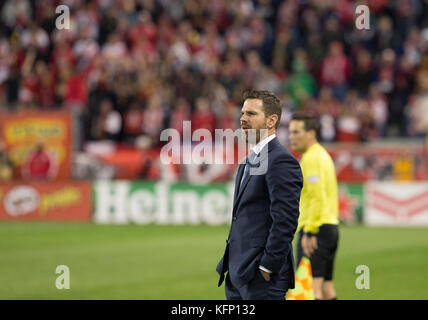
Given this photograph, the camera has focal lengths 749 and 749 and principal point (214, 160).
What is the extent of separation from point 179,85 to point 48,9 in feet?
19.1

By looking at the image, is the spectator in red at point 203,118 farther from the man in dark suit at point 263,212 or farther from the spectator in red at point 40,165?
the man in dark suit at point 263,212

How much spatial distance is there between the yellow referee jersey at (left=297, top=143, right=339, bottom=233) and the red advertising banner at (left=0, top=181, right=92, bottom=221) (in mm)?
11675

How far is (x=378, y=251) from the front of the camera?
13.9 metres

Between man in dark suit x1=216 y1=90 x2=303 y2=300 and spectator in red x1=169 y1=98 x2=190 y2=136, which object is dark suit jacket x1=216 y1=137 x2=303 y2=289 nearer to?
man in dark suit x1=216 y1=90 x2=303 y2=300

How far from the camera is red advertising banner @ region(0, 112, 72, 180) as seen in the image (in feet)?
62.8

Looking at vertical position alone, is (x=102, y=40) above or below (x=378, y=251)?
above

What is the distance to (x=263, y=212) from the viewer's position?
5266 millimetres

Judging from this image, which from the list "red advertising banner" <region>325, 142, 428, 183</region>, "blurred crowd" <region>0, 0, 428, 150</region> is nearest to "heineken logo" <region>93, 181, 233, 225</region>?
"blurred crowd" <region>0, 0, 428, 150</region>

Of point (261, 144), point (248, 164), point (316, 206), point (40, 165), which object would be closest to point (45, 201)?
point (40, 165)

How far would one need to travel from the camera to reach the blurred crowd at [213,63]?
20.2 meters

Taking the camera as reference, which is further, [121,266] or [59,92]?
[59,92]

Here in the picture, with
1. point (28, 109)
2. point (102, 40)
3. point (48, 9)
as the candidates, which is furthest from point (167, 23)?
point (28, 109)

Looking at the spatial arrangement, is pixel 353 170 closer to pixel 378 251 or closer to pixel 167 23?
pixel 378 251
